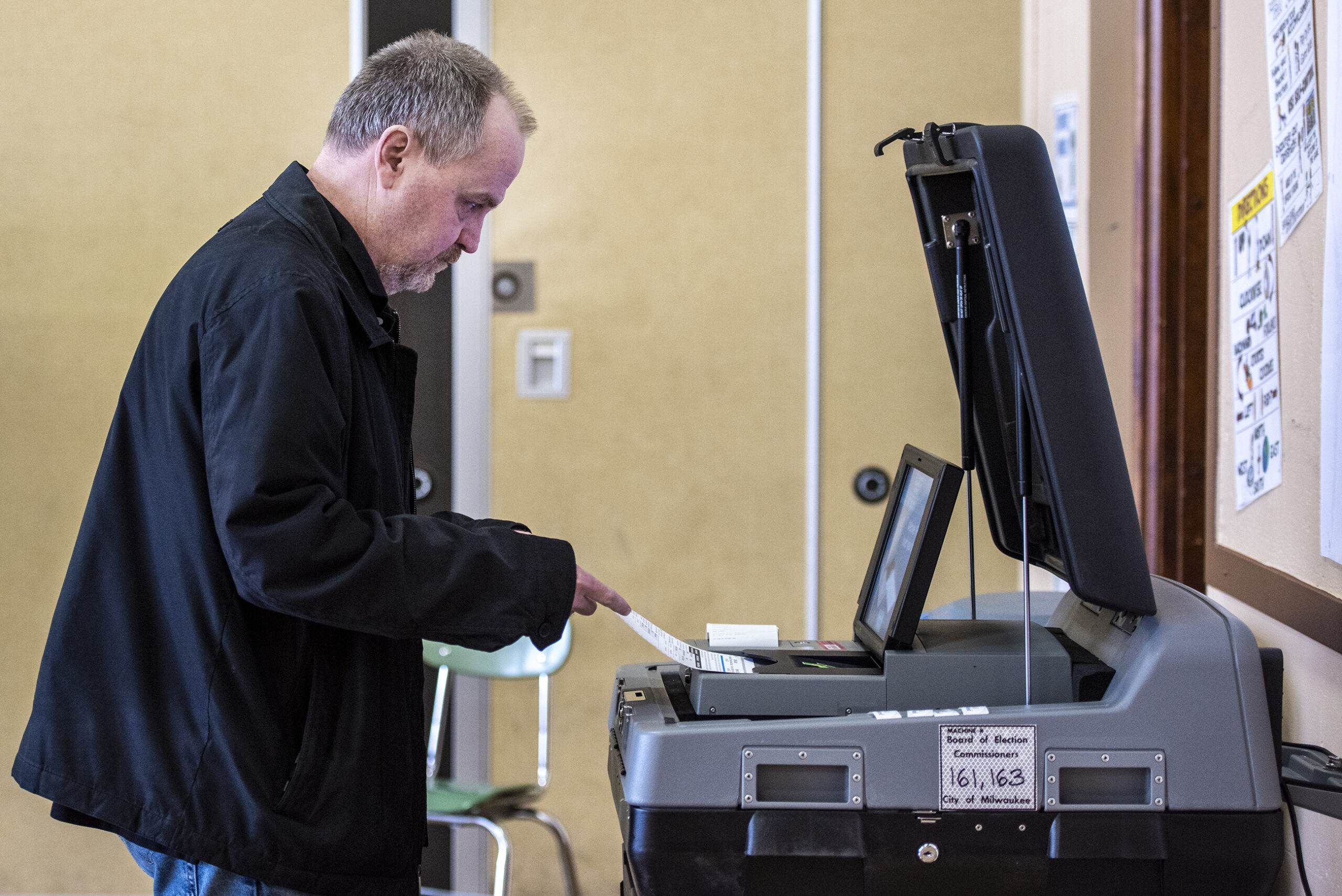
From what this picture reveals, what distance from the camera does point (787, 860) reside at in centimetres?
84

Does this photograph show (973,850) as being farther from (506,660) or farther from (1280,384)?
(506,660)

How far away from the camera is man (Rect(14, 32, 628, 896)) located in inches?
37.6

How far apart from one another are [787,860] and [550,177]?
1.97 meters

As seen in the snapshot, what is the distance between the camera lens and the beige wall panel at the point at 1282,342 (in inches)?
44.5

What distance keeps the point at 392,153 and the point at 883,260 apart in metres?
1.55

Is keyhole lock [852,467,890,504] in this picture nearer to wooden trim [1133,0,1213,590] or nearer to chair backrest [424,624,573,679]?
chair backrest [424,624,573,679]

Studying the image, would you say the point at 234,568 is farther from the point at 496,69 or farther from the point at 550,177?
the point at 550,177

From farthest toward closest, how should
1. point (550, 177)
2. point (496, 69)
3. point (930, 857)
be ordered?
point (550, 177) → point (496, 69) → point (930, 857)

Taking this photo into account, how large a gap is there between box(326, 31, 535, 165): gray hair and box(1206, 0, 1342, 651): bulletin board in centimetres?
86

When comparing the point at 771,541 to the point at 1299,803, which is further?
the point at 771,541

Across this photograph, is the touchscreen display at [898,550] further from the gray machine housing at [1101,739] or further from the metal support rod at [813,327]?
the metal support rod at [813,327]

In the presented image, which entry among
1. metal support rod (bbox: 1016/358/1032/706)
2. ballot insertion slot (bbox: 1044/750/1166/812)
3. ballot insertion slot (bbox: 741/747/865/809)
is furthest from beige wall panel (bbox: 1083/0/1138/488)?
ballot insertion slot (bbox: 741/747/865/809)

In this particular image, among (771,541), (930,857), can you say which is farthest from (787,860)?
(771,541)

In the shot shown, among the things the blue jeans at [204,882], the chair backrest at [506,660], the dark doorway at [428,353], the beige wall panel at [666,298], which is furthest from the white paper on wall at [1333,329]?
the dark doorway at [428,353]
